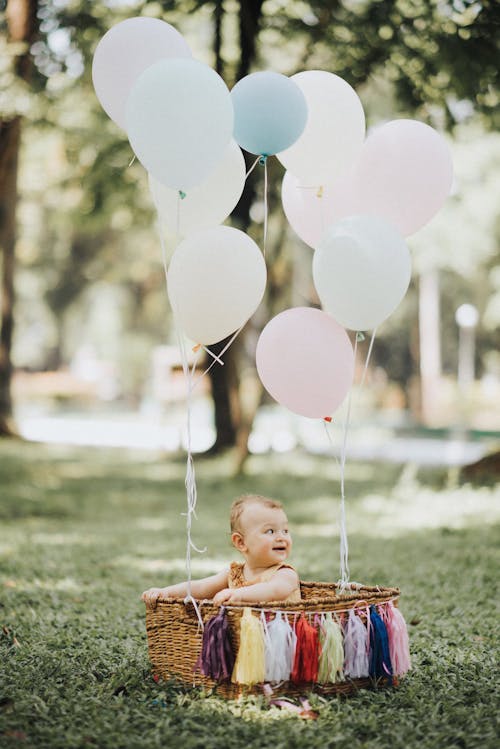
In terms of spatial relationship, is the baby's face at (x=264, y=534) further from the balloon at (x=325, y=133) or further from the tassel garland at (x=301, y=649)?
the balloon at (x=325, y=133)

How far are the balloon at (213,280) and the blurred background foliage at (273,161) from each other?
5.45 m

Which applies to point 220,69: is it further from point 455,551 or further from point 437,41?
point 455,551

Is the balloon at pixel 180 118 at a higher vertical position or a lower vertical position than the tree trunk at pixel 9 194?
lower

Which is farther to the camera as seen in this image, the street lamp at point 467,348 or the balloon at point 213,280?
the street lamp at point 467,348

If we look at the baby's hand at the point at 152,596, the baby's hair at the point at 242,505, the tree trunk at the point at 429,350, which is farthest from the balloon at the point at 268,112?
the tree trunk at the point at 429,350

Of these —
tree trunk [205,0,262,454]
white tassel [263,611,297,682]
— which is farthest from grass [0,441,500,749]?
tree trunk [205,0,262,454]

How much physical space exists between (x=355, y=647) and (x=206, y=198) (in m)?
1.88

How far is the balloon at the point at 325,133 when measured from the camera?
3.89m

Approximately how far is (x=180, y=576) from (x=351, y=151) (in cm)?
321

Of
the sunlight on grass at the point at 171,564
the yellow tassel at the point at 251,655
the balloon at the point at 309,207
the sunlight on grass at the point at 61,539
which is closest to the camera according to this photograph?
the yellow tassel at the point at 251,655

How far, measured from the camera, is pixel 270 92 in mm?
3641

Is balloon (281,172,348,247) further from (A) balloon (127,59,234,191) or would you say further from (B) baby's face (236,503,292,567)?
(B) baby's face (236,503,292,567)

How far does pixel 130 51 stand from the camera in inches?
155

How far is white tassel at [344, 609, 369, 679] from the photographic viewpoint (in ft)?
11.1
